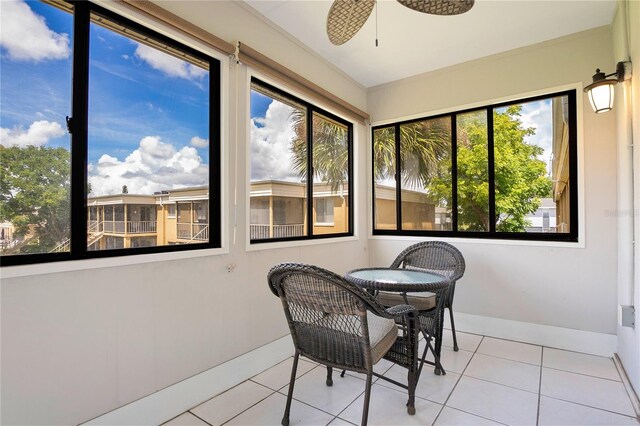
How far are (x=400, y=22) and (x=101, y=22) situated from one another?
2.14 m

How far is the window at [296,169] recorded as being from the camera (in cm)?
270

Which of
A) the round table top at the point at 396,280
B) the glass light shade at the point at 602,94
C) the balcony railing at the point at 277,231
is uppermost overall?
the glass light shade at the point at 602,94

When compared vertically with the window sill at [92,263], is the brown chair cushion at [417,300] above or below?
below

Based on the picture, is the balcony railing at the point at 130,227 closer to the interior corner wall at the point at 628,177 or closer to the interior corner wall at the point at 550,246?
the interior corner wall at the point at 550,246

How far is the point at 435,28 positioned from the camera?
2727 mm

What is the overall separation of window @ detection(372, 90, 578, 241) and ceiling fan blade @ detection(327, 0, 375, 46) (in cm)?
198

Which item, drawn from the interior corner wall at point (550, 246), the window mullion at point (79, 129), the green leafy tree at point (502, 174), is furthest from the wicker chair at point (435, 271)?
the window mullion at point (79, 129)

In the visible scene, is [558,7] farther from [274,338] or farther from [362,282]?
[274,338]

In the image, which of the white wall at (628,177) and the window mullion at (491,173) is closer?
the white wall at (628,177)

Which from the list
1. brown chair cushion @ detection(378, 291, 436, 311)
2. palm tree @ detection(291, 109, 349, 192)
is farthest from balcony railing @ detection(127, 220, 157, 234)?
brown chair cushion @ detection(378, 291, 436, 311)

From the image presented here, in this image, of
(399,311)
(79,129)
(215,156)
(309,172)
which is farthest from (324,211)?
(79,129)

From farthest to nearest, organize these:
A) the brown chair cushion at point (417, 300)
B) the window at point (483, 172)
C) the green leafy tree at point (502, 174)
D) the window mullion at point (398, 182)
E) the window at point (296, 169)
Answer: the window mullion at point (398, 182) < the green leafy tree at point (502, 174) < the window at point (483, 172) < the window at point (296, 169) < the brown chair cushion at point (417, 300)

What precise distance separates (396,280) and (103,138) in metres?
1.99

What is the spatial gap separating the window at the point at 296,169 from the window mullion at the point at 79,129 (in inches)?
43.5
